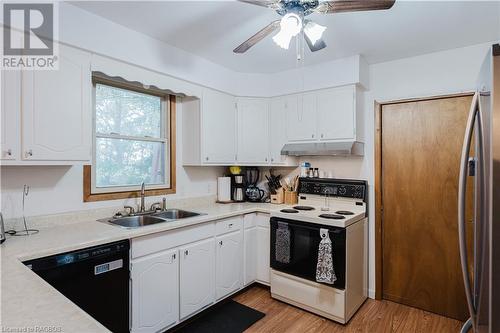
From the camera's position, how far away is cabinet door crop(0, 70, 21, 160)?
1.64 m

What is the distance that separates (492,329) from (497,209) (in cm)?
37

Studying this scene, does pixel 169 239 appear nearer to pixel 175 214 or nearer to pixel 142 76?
pixel 175 214

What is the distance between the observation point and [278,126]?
335cm

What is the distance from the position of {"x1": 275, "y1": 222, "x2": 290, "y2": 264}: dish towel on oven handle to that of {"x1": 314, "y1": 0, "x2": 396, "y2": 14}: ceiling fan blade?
1855mm

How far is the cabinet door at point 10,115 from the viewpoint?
164 centimetres

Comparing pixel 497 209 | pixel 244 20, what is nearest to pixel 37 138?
pixel 244 20

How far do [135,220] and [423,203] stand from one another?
8.94ft

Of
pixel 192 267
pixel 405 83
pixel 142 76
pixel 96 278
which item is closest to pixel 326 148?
pixel 405 83

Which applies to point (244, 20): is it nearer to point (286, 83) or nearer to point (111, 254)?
point (286, 83)

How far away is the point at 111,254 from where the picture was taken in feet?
5.90

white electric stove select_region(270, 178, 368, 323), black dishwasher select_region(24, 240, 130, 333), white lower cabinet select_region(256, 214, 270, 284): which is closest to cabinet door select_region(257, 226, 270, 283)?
white lower cabinet select_region(256, 214, 270, 284)

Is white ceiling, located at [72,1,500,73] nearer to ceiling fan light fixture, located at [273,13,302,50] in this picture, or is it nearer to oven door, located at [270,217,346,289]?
ceiling fan light fixture, located at [273,13,302,50]

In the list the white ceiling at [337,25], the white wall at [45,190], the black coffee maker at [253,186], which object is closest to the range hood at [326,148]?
the black coffee maker at [253,186]

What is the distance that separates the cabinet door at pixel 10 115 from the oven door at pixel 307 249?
2.13m
